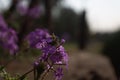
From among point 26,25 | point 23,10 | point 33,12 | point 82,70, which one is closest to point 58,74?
point 82,70

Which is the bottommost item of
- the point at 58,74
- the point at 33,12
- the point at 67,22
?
the point at 58,74

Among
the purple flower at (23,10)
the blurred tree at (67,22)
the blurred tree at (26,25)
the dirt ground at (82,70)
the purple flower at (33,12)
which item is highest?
the blurred tree at (67,22)

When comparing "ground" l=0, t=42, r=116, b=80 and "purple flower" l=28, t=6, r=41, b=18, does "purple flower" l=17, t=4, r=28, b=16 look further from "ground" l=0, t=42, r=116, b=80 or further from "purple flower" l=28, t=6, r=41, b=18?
"ground" l=0, t=42, r=116, b=80

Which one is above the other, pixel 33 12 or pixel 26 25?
pixel 33 12

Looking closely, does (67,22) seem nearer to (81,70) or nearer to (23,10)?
(23,10)

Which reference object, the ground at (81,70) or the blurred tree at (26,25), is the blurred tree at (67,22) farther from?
the ground at (81,70)

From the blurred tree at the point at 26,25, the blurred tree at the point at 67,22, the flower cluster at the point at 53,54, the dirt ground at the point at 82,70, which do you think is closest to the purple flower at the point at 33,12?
the blurred tree at the point at 26,25

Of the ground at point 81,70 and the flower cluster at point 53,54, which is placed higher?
the ground at point 81,70

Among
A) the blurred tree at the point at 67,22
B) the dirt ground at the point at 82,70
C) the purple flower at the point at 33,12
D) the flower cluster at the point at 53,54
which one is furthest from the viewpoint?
the blurred tree at the point at 67,22

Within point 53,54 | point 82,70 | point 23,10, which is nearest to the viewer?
point 53,54

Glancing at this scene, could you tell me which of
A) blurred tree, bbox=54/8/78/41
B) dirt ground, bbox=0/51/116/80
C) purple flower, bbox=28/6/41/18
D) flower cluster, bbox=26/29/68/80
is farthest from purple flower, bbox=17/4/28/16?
blurred tree, bbox=54/8/78/41

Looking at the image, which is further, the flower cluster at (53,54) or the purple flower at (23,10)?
the purple flower at (23,10)

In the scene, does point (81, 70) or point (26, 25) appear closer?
point (81, 70)

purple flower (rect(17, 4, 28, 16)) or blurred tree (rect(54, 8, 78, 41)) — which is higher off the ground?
blurred tree (rect(54, 8, 78, 41))
